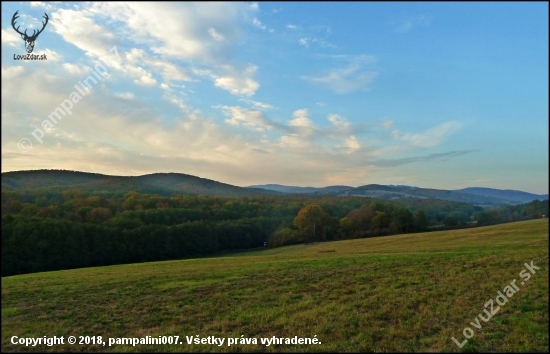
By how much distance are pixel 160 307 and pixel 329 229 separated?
65905mm

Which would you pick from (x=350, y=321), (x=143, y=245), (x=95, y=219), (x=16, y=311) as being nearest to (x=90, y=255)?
(x=95, y=219)

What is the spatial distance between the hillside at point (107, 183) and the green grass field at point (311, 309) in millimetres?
4739

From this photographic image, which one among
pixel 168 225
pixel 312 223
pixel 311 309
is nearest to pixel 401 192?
pixel 312 223

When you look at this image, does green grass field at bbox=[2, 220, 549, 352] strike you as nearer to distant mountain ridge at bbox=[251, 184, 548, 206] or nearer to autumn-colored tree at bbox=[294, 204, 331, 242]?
autumn-colored tree at bbox=[294, 204, 331, 242]

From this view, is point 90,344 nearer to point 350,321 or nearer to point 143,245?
point 350,321

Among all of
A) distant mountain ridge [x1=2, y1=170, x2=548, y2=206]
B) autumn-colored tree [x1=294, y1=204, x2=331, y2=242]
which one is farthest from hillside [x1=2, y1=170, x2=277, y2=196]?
autumn-colored tree [x1=294, y1=204, x2=331, y2=242]

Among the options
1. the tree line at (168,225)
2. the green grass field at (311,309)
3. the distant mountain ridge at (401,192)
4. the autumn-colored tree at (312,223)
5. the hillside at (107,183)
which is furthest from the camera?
the distant mountain ridge at (401,192)

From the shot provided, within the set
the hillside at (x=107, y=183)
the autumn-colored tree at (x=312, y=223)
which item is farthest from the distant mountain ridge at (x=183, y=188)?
the autumn-colored tree at (x=312, y=223)

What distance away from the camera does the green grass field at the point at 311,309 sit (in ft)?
28.5

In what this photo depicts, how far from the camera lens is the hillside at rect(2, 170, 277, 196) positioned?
40.0 ft

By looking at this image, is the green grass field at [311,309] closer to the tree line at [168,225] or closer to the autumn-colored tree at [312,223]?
the tree line at [168,225]

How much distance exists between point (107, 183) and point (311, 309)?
4687cm

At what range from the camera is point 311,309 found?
11641mm

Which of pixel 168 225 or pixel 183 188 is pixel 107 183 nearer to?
pixel 168 225
